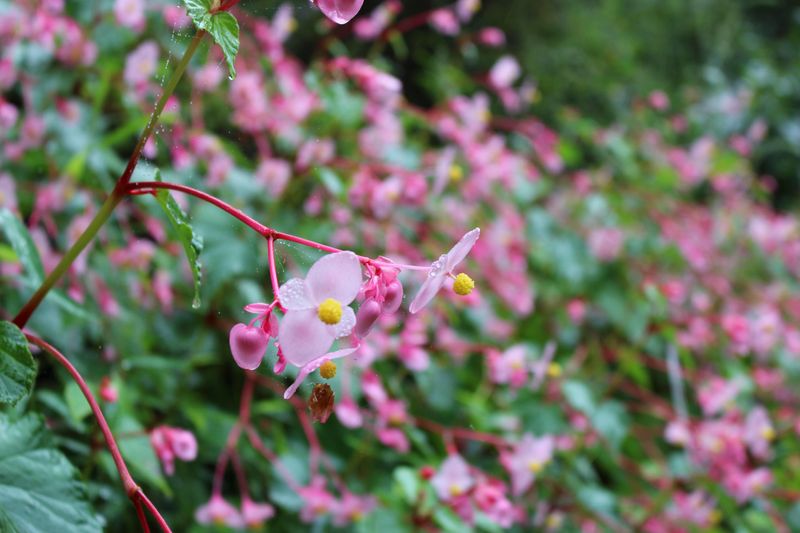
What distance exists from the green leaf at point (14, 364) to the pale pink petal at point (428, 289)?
0.25 meters

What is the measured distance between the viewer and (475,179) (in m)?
1.72

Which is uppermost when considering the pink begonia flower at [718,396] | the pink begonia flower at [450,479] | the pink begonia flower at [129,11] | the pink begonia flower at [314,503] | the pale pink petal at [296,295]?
the pink begonia flower at [129,11]

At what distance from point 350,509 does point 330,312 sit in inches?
25.4

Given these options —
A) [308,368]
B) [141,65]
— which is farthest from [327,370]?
[141,65]

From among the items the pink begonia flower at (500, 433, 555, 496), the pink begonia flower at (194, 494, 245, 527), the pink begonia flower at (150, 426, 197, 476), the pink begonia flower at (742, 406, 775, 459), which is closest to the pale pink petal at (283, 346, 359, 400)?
the pink begonia flower at (150, 426, 197, 476)

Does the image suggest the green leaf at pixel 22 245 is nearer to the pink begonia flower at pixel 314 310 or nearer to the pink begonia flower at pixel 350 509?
the pink begonia flower at pixel 314 310

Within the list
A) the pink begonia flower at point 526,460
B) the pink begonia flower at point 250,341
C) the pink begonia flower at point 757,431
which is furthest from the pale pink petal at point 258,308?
the pink begonia flower at point 757,431

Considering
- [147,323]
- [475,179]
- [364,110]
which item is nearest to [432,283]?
[147,323]

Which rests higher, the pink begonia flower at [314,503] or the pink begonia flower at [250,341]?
the pink begonia flower at [314,503]

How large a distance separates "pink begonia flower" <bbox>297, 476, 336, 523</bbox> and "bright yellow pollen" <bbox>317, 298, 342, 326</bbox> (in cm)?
60

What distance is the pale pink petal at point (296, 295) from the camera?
45 cm

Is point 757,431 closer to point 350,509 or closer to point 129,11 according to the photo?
point 350,509

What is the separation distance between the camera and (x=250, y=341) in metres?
0.47

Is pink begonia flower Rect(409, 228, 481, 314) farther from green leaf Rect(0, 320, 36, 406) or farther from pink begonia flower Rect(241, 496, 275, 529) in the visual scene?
pink begonia flower Rect(241, 496, 275, 529)
